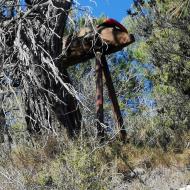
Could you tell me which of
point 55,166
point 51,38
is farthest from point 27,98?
point 55,166

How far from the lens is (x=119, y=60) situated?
24.1m

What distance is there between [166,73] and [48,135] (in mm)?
4848

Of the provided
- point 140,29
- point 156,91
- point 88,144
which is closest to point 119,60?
point 156,91

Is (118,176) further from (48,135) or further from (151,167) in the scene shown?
(48,135)

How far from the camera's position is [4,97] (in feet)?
27.1

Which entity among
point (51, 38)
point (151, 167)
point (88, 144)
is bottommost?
point (151, 167)

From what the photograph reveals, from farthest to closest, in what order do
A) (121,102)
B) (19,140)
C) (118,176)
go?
(121,102) → (19,140) → (118,176)

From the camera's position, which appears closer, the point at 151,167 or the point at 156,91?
the point at 151,167

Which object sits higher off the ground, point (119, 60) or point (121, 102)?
point (119, 60)

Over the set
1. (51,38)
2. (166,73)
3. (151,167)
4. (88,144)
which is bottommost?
→ (151,167)

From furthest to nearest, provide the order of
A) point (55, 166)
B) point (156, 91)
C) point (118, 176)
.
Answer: point (156, 91) < point (118, 176) < point (55, 166)

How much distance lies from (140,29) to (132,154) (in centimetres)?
506

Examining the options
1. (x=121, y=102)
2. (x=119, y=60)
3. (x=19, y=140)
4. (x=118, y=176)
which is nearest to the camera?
(x=118, y=176)

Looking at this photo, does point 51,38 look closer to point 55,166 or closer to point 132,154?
point 132,154
